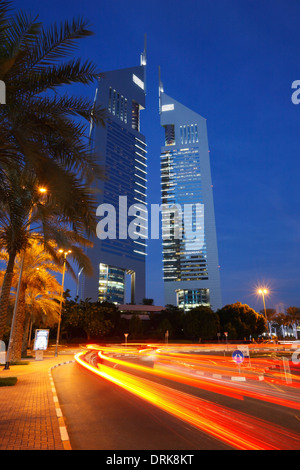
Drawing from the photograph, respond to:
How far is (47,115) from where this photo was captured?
8.20 metres

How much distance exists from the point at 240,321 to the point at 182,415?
225ft

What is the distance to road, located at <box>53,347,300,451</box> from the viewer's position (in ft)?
18.2

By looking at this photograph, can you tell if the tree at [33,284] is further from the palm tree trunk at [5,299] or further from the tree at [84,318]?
the tree at [84,318]

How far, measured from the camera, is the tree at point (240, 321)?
70812 millimetres

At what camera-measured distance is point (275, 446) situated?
5.34 meters

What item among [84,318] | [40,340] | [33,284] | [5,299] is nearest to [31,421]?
[5,299]

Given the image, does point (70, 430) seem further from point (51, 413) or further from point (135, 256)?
point (135, 256)

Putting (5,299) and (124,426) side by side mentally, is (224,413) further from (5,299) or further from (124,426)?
(5,299)

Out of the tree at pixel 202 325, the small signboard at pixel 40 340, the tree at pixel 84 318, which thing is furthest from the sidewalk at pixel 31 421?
the tree at pixel 202 325

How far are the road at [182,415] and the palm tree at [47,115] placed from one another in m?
4.86

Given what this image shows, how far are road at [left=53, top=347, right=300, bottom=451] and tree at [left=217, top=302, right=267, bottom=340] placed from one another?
6089 cm

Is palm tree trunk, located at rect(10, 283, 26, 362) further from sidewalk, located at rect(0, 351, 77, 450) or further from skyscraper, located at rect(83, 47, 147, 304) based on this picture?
skyscraper, located at rect(83, 47, 147, 304)
